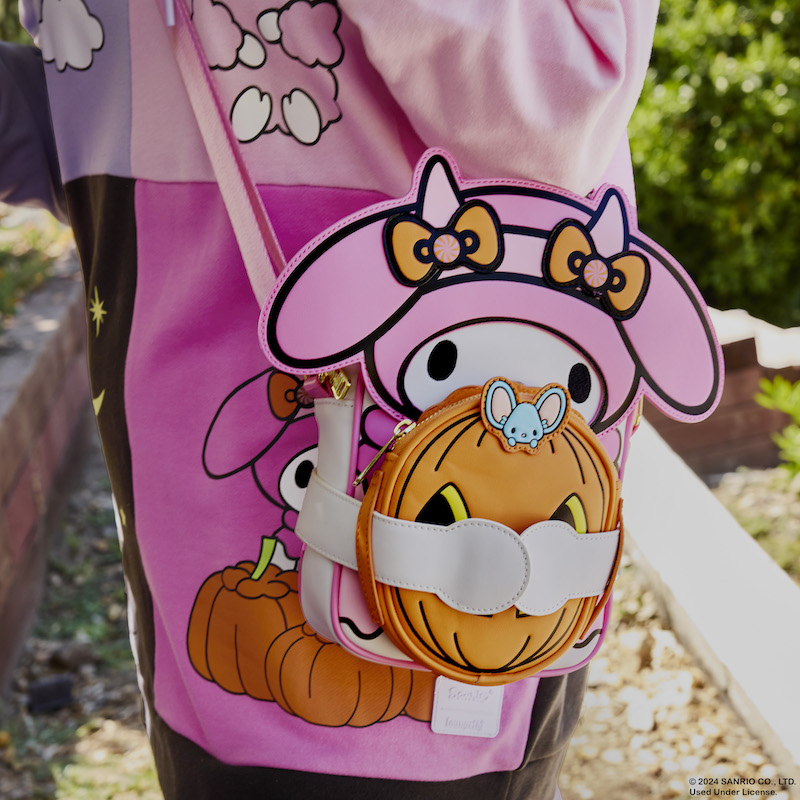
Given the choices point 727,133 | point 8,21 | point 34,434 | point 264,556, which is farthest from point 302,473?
point 727,133

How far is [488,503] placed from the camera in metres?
0.76

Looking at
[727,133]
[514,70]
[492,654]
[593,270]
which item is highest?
[514,70]

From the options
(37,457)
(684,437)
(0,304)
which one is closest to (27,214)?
(0,304)

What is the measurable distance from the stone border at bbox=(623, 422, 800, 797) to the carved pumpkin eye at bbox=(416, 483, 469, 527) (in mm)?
1406

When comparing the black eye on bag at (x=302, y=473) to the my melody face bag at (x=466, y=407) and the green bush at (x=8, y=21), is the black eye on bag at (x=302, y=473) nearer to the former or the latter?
the my melody face bag at (x=466, y=407)

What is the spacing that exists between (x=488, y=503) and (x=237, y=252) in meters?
0.33

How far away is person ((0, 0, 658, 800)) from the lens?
759mm

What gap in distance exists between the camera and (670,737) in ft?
6.81

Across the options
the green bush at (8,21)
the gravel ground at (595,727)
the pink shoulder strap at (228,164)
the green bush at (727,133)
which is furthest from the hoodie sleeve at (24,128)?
the green bush at (727,133)

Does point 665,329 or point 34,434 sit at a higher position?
point 665,329

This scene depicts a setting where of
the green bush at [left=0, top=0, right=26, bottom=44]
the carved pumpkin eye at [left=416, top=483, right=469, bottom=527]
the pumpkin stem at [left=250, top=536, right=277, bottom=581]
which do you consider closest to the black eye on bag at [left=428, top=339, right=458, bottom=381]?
the carved pumpkin eye at [left=416, top=483, right=469, bottom=527]

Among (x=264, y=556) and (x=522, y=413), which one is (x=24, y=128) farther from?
(x=522, y=413)

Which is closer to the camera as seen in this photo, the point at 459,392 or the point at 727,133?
the point at 459,392

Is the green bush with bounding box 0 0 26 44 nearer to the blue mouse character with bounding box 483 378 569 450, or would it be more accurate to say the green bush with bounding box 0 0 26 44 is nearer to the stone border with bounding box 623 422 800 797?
the stone border with bounding box 623 422 800 797
